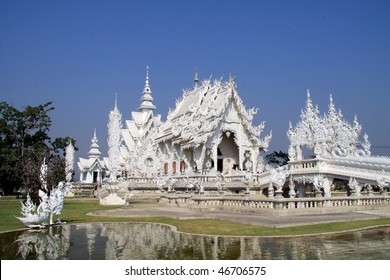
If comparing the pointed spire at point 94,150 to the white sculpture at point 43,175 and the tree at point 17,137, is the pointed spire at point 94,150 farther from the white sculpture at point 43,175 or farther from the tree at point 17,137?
the white sculpture at point 43,175

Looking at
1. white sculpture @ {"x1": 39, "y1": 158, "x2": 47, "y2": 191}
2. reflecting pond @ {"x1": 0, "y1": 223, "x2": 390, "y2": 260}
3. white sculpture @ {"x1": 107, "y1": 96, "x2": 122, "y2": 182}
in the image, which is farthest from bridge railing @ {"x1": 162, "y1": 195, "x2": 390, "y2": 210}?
white sculpture @ {"x1": 107, "y1": 96, "x2": 122, "y2": 182}

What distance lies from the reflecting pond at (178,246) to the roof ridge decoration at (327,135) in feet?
69.1

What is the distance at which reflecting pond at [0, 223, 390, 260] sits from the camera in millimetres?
8016

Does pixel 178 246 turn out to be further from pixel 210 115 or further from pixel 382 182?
pixel 210 115

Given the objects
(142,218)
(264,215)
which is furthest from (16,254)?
(264,215)

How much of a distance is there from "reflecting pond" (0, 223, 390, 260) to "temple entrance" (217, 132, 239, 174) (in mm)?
27936

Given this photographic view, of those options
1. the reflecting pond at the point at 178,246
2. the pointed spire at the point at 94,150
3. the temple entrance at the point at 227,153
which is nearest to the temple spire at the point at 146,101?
the pointed spire at the point at 94,150

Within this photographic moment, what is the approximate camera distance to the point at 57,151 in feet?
162

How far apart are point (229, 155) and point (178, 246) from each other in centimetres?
3115

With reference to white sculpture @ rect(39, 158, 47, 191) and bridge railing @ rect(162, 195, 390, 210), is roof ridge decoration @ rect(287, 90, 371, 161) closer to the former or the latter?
bridge railing @ rect(162, 195, 390, 210)

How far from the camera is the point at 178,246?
9.16 meters

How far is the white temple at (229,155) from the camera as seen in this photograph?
1054 inches

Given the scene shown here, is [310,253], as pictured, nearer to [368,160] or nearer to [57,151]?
[368,160]
